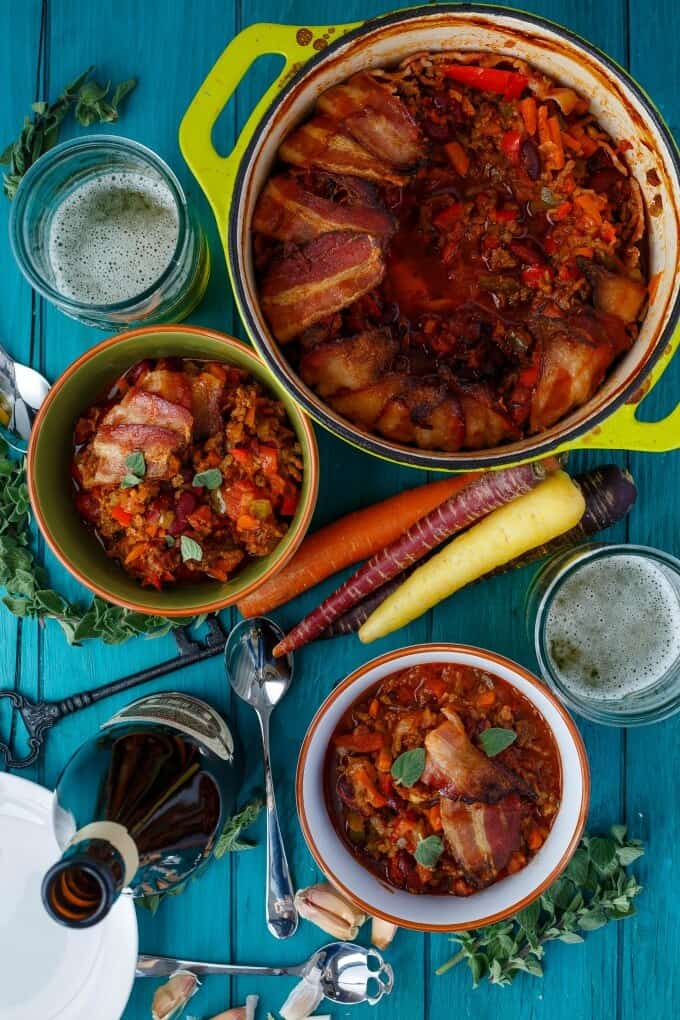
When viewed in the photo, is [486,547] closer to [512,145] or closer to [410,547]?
[410,547]

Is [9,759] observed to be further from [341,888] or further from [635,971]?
[635,971]

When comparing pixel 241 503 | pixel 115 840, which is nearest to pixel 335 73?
pixel 241 503

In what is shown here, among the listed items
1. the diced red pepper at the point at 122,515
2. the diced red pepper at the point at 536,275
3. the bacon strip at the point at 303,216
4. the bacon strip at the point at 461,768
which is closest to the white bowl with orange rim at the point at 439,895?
the bacon strip at the point at 461,768

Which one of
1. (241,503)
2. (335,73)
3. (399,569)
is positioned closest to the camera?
(335,73)

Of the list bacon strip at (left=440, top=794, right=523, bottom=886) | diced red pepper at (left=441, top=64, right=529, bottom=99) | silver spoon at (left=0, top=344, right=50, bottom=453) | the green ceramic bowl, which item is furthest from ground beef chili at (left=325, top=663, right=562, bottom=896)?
diced red pepper at (left=441, top=64, right=529, bottom=99)

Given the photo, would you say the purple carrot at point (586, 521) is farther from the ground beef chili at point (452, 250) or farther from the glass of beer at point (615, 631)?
the ground beef chili at point (452, 250)
